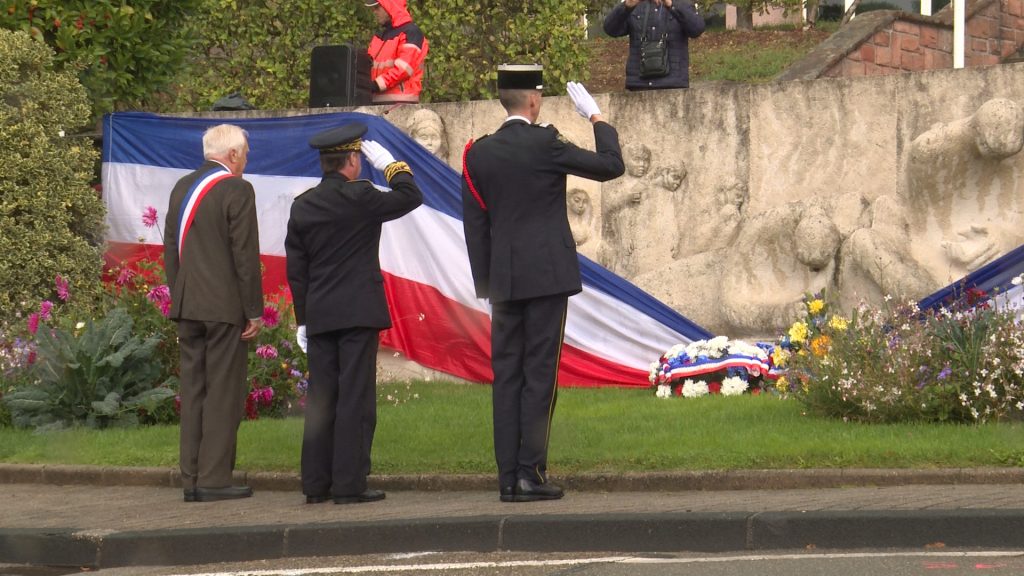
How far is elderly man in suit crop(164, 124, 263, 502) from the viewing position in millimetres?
9828

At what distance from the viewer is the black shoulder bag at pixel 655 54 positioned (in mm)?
14430

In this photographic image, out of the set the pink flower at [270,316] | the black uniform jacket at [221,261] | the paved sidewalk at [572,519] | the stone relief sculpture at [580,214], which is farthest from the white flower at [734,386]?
the black uniform jacket at [221,261]

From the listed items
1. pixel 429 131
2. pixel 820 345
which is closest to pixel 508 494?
pixel 820 345

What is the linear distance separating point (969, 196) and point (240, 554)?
6217mm

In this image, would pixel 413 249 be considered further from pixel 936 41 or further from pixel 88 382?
pixel 936 41

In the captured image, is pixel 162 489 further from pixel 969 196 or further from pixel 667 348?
pixel 969 196

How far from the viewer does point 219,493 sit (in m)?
9.76

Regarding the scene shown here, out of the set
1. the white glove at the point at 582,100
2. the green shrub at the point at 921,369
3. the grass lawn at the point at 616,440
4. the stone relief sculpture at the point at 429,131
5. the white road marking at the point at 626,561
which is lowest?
the white road marking at the point at 626,561

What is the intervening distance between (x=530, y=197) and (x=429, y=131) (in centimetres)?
541

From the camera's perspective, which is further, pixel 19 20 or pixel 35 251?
pixel 19 20

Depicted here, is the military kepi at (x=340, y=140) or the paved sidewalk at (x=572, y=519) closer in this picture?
the paved sidewalk at (x=572, y=519)

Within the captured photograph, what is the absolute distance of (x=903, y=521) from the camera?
760cm

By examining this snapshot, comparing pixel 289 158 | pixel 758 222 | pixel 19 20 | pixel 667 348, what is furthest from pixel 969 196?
pixel 19 20

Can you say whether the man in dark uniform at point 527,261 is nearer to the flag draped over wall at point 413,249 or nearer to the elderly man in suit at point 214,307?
the elderly man in suit at point 214,307
